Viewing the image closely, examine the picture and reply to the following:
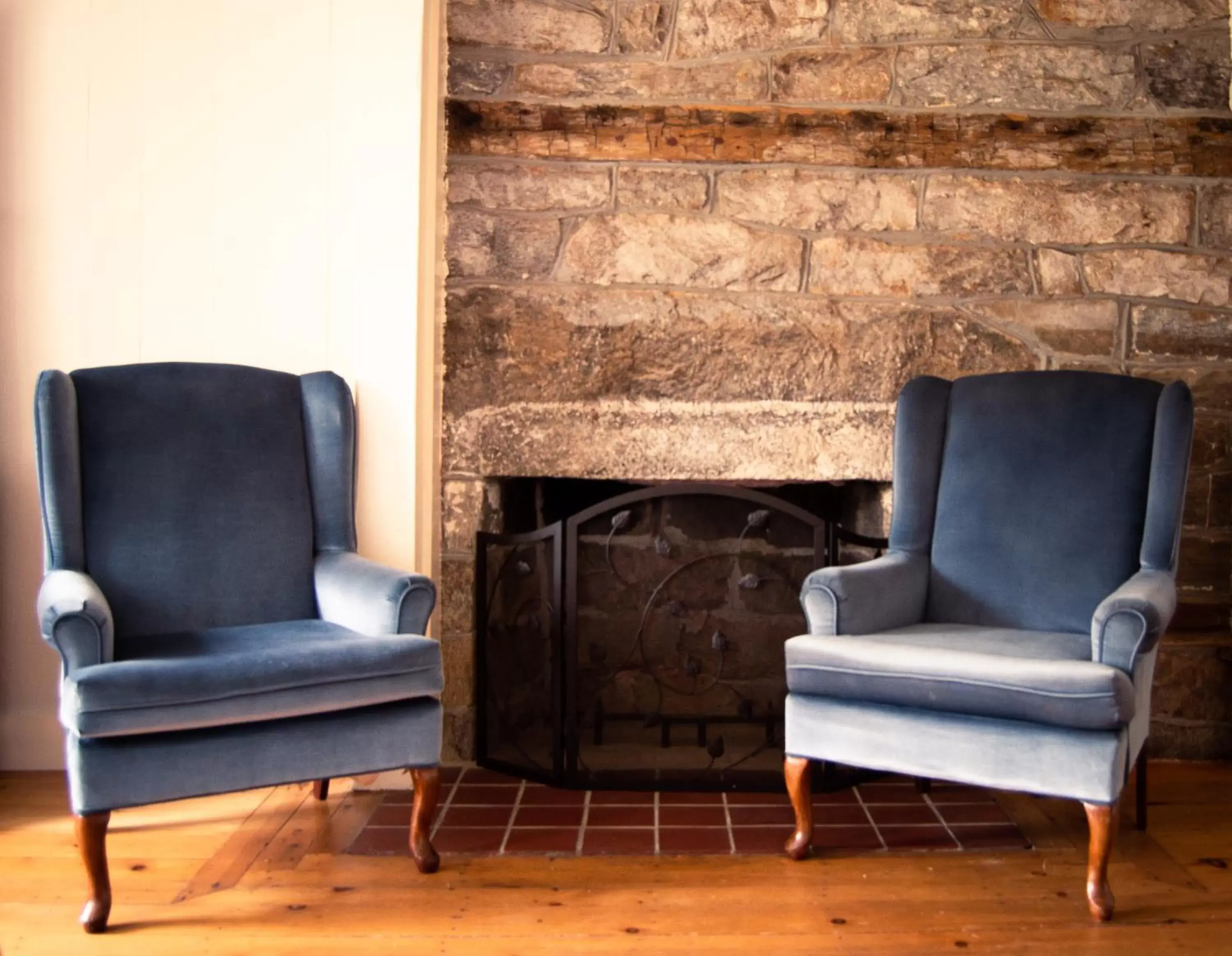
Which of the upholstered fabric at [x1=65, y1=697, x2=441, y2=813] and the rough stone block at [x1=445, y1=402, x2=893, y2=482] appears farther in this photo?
the rough stone block at [x1=445, y1=402, x2=893, y2=482]

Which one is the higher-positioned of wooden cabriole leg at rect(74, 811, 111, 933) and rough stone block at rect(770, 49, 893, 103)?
rough stone block at rect(770, 49, 893, 103)

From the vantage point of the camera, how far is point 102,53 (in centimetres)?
285

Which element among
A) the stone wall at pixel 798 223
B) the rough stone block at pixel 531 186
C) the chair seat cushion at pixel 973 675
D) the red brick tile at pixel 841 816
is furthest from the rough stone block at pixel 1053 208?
the red brick tile at pixel 841 816

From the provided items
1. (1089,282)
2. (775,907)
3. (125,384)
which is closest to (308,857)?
(775,907)

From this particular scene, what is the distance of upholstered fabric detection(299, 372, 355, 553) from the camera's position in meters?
2.67

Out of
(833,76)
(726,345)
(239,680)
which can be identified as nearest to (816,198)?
(833,76)

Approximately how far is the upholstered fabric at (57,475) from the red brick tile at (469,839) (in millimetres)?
982

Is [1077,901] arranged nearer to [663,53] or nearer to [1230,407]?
[1230,407]

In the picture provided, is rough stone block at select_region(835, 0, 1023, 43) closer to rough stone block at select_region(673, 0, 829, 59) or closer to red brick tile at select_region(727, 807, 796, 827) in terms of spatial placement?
rough stone block at select_region(673, 0, 829, 59)

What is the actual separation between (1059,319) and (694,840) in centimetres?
169

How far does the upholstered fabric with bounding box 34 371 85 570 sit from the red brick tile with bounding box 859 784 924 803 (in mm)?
1914

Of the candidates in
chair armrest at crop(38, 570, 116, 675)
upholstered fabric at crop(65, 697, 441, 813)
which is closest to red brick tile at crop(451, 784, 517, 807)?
upholstered fabric at crop(65, 697, 441, 813)

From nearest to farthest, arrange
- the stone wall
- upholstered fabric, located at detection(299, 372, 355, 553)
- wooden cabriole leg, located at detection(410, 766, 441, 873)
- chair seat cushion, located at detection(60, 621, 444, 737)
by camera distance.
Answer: chair seat cushion, located at detection(60, 621, 444, 737) < wooden cabriole leg, located at detection(410, 766, 441, 873) < upholstered fabric, located at detection(299, 372, 355, 553) < the stone wall

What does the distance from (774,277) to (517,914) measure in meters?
1.76
